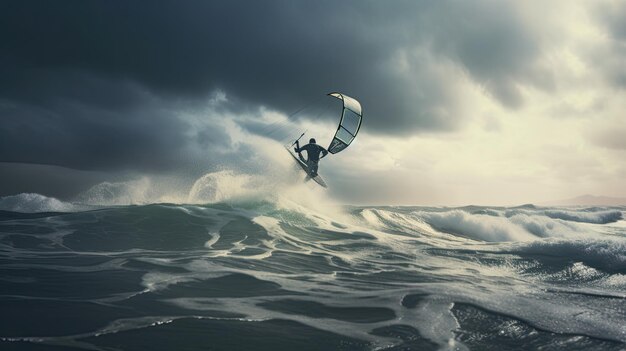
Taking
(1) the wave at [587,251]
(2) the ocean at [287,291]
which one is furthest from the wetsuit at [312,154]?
(1) the wave at [587,251]

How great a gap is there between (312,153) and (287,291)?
51.7 feet

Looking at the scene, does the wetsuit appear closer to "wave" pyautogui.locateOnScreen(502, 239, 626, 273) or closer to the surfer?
the surfer

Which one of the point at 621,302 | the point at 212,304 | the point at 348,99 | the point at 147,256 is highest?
the point at 348,99

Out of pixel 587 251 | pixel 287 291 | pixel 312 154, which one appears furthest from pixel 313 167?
pixel 287 291

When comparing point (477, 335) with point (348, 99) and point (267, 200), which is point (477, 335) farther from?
point (267, 200)

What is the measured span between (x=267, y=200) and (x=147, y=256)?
14881 millimetres

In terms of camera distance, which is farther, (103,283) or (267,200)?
(267,200)

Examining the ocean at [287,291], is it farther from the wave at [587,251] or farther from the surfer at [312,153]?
the surfer at [312,153]

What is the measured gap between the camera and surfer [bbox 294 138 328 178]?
2322 centimetres

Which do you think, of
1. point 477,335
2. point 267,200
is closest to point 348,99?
point 267,200

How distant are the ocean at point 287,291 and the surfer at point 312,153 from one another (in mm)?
6083

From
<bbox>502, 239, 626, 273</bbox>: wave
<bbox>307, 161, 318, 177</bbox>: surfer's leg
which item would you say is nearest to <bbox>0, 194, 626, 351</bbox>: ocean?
<bbox>502, 239, 626, 273</bbox>: wave

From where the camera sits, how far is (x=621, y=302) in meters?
8.15

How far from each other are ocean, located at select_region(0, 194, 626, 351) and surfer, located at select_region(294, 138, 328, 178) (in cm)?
608
